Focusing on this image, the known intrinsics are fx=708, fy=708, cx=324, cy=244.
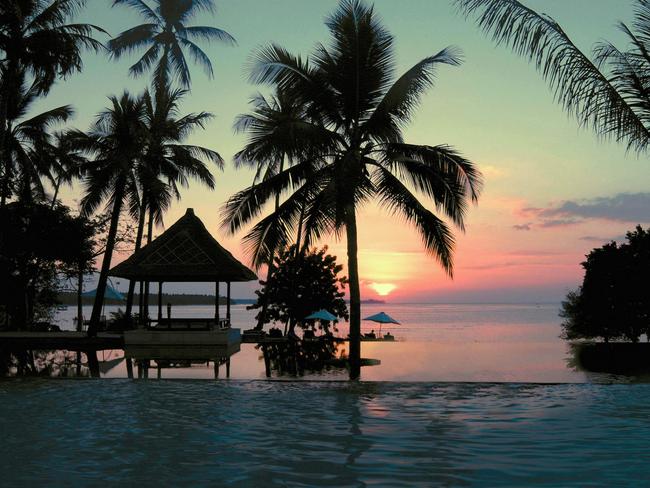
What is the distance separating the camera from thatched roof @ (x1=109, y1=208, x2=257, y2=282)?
22.2m

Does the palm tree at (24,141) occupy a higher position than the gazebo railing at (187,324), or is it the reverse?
the palm tree at (24,141)

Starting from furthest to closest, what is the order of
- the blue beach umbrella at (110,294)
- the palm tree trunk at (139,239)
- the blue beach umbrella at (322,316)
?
the blue beach umbrella at (110,294), the palm tree trunk at (139,239), the blue beach umbrella at (322,316)

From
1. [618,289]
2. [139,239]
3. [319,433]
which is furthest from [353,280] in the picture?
[618,289]

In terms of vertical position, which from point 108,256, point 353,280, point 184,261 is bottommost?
point 353,280

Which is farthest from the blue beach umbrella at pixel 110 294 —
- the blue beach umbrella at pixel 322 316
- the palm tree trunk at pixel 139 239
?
the blue beach umbrella at pixel 322 316

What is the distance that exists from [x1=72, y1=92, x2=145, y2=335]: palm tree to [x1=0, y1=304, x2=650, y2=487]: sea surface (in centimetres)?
1782

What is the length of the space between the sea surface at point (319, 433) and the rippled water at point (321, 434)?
0.02 meters

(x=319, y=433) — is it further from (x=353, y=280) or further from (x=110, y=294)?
(x=110, y=294)

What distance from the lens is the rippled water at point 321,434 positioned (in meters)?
7.08

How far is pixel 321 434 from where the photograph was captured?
9.06m

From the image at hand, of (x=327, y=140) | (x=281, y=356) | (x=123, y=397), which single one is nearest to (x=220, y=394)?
(x=123, y=397)

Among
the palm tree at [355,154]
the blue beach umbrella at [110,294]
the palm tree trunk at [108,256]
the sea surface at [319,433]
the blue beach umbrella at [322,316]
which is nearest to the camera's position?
the sea surface at [319,433]

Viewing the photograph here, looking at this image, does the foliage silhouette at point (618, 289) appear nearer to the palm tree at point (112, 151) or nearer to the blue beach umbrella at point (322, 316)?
the blue beach umbrella at point (322, 316)

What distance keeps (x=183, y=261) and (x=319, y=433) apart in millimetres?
14112
